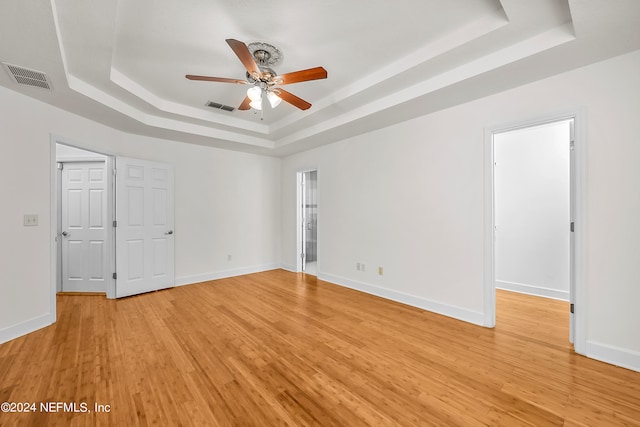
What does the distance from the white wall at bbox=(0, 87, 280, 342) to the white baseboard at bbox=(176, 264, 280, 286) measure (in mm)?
18

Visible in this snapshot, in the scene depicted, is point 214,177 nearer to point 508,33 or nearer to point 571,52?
point 508,33

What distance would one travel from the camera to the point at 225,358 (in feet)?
7.53

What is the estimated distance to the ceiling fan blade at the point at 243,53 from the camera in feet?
6.05

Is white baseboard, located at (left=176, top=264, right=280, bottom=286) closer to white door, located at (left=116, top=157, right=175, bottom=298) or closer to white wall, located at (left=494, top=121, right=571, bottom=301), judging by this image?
white door, located at (left=116, top=157, right=175, bottom=298)

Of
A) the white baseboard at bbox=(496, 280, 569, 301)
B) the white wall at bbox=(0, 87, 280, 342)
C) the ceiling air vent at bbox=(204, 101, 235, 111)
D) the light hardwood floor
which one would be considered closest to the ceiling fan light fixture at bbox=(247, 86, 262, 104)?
the ceiling air vent at bbox=(204, 101, 235, 111)

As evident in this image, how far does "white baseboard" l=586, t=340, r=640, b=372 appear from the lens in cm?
210

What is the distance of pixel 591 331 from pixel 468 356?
1117 millimetres

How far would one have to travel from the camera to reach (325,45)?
2500mm

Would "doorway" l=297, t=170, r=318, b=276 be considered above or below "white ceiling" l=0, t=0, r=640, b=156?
below

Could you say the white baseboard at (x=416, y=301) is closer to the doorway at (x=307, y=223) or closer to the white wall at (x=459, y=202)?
the white wall at (x=459, y=202)

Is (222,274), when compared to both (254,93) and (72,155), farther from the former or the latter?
(254,93)

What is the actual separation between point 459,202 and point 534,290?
2.28 meters

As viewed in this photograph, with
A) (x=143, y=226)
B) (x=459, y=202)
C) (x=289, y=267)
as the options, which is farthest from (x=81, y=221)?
(x=459, y=202)

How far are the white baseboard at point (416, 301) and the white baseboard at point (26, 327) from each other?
389 centimetres
